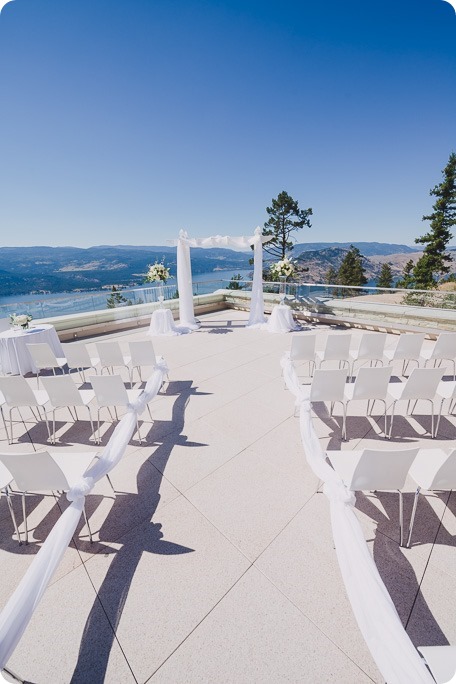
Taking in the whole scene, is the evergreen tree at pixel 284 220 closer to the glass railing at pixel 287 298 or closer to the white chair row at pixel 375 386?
the glass railing at pixel 287 298

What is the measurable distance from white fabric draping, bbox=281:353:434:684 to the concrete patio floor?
25cm

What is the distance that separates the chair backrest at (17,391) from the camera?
11.6 feet

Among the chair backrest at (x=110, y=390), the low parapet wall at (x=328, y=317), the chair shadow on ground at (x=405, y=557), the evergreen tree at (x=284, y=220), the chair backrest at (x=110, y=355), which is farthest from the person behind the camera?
the evergreen tree at (x=284, y=220)

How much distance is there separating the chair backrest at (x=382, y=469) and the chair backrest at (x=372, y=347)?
3122 mm

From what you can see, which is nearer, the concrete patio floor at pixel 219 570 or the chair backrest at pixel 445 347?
the concrete patio floor at pixel 219 570

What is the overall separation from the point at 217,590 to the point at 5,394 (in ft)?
11.5

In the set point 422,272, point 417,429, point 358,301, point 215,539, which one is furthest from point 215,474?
point 422,272

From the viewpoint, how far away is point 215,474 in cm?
289

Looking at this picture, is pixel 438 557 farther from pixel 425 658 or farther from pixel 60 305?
pixel 60 305

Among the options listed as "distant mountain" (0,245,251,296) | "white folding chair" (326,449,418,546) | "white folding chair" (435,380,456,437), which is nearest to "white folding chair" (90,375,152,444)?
"white folding chair" (326,449,418,546)

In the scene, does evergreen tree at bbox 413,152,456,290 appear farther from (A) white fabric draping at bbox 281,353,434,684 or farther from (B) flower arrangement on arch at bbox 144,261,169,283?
(A) white fabric draping at bbox 281,353,434,684

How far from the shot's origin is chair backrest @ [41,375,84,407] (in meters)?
3.42

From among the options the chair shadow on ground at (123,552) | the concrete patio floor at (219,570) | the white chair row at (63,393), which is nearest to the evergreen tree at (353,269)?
the concrete patio floor at (219,570)

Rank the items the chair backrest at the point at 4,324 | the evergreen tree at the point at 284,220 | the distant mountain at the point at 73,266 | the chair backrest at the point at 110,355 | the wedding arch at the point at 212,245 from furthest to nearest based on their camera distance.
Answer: the distant mountain at the point at 73,266, the evergreen tree at the point at 284,220, the wedding arch at the point at 212,245, the chair backrest at the point at 4,324, the chair backrest at the point at 110,355
